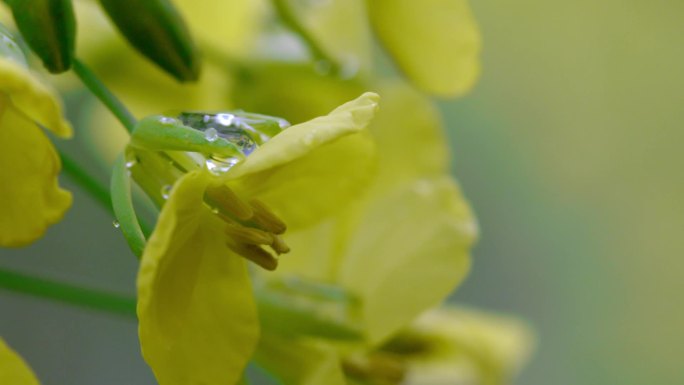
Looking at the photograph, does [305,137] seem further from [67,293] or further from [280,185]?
[67,293]

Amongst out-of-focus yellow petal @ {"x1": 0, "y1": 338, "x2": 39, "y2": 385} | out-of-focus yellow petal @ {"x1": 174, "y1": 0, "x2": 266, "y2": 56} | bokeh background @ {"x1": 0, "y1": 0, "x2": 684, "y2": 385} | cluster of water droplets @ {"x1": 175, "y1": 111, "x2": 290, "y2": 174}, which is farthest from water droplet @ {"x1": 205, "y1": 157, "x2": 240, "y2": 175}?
bokeh background @ {"x1": 0, "y1": 0, "x2": 684, "y2": 385}

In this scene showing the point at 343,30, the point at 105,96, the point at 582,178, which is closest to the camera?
the point at 105,96

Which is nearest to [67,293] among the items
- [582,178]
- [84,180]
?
[84,180]

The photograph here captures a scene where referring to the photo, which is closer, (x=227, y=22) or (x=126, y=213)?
(x=126, y=213)

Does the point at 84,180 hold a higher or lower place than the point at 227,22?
lower

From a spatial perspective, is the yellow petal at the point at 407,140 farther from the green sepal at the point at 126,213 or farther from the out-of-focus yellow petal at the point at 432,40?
the green sepal at the point at 126,213

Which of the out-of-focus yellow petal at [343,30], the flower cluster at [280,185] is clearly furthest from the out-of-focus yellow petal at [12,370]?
the out-of-focus yellow petal at [343,30]

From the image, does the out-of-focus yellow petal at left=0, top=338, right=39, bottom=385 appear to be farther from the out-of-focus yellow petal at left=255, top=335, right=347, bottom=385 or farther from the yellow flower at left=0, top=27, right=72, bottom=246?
the out-of-focus yellow petal at left=255, top=335, right=347, bottom=385

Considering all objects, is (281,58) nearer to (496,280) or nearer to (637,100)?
(496,280)
